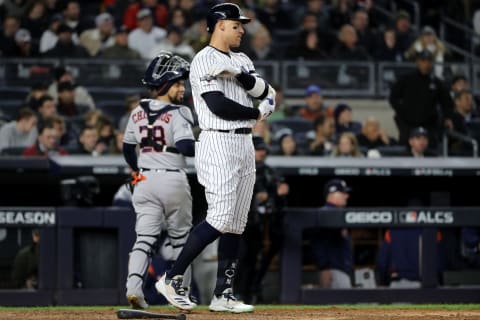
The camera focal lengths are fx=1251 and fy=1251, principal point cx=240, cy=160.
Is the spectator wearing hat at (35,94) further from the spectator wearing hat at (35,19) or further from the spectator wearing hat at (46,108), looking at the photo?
the spectator wearing hat at (35,19)

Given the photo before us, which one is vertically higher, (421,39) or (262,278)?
(421,39)

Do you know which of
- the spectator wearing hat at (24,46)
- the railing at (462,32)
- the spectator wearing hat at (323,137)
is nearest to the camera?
the spectator wearing hat at (323,137)

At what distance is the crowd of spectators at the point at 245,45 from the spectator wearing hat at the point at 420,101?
42 millimetres

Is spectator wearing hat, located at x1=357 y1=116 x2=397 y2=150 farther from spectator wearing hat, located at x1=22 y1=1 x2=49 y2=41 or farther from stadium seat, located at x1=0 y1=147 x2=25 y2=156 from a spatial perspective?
spectator wearing hat, located at x1=22 y1=1 x2=49 y2=41

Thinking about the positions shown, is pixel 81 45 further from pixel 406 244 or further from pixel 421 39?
pixel 406 244

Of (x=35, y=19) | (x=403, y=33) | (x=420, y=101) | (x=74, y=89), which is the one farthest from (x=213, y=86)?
(x=403, y=33)

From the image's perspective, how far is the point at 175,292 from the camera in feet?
23.9

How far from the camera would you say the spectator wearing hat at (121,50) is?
1440cm

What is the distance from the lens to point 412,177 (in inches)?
451

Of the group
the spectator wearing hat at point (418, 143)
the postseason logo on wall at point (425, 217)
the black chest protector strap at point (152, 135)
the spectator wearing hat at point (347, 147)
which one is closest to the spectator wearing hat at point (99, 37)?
the spectator wearing hat at point (347, 147)

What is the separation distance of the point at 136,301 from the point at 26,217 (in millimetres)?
2675

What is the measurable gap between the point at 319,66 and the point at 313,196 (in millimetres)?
2761

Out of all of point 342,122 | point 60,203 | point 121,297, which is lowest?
point 121,297

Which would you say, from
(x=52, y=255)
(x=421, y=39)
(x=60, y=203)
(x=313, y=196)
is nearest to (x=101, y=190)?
(x=60, y=203)
